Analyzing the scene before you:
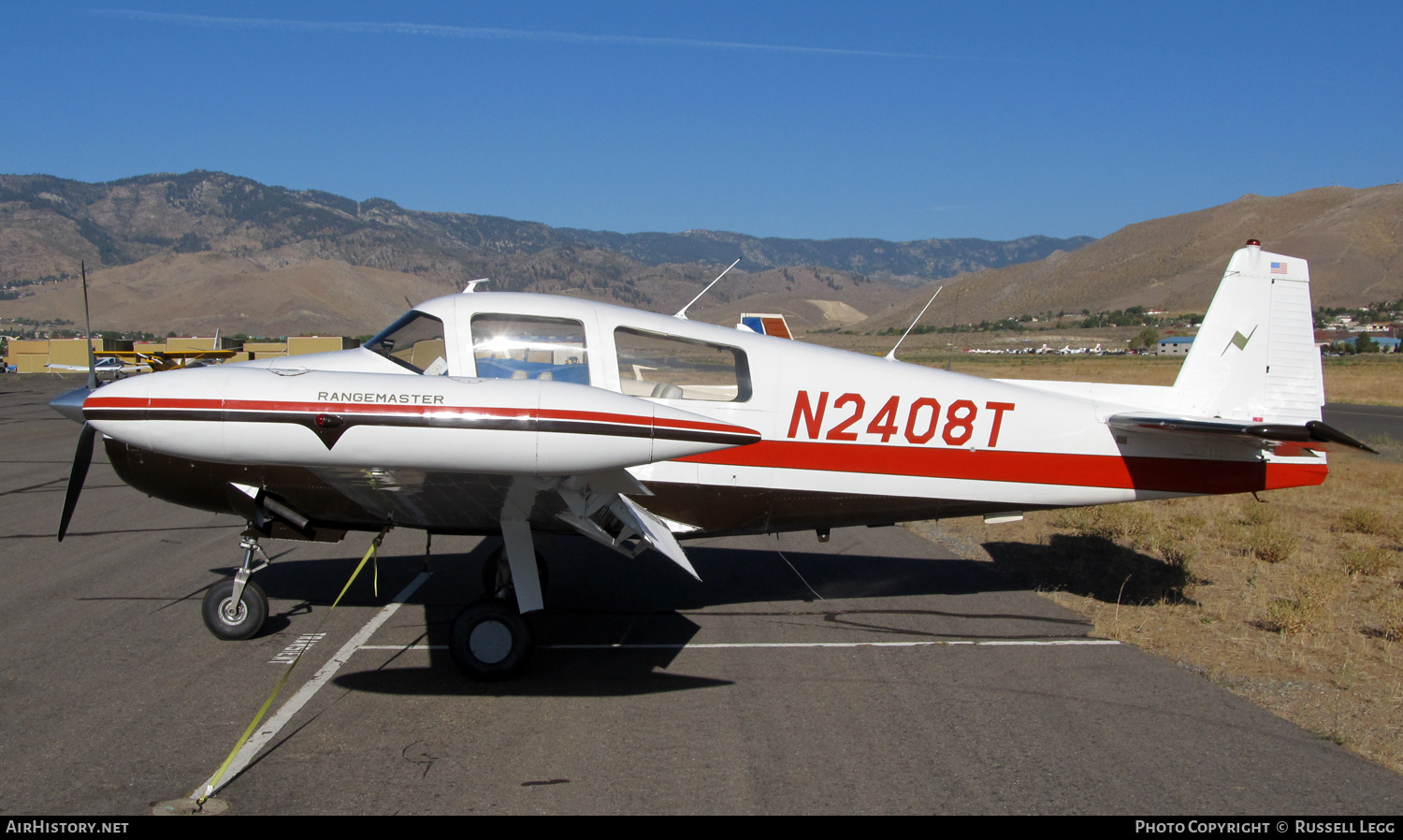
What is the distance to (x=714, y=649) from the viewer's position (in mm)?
6008

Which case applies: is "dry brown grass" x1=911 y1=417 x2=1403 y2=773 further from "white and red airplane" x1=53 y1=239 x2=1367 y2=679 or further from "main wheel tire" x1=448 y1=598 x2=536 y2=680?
"main wheel tire" x1=448 y1=598 x2=536 y2=680

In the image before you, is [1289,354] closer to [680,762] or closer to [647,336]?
[647,336]

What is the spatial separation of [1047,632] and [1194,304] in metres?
116

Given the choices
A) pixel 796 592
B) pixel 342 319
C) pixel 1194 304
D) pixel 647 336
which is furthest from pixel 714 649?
pixel 342 319

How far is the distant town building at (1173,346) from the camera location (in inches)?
2821

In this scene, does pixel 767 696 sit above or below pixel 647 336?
below

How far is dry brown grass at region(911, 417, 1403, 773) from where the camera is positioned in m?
5.40

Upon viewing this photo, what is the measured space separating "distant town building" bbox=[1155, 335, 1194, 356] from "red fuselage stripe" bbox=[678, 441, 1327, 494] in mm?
72106

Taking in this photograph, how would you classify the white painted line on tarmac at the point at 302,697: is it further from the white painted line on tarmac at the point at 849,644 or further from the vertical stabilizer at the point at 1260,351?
the vertical stabilizer at the point at 1260,351

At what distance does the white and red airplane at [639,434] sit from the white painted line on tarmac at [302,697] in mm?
726

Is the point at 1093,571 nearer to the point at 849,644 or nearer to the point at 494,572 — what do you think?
the point at 849,644

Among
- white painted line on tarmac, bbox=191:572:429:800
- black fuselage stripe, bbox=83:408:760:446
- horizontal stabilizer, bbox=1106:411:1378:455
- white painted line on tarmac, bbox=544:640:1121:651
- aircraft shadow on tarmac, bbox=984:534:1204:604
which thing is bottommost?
aircraft shadow on tarmac, bbox=984:534:1204:604

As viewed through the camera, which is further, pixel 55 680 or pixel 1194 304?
pixel 1194 304

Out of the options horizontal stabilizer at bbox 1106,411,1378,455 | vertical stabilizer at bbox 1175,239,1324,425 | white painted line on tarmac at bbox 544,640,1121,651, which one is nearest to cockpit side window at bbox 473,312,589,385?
white painted line on tarmac at bbox 544,640,1121,651
